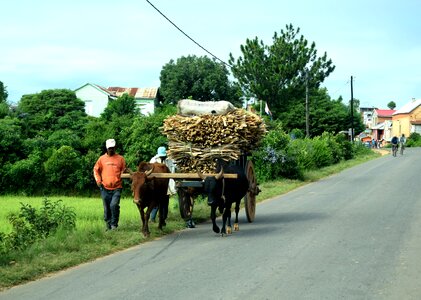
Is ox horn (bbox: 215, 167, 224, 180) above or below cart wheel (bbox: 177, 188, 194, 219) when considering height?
above

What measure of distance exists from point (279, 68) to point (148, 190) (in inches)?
1846

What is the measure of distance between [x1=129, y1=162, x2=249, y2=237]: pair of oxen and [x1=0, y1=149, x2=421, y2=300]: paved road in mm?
511

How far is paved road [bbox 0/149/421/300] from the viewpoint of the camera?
6.91m

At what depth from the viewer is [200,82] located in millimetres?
68438

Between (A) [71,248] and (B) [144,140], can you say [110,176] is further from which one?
(B) [144,140]

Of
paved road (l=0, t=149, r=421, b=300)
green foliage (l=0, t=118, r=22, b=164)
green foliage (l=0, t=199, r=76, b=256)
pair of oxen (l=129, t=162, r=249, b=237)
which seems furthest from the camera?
green foliage (l=0, t=118, r=22, b=164)

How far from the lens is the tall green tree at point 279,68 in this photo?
2274 inches

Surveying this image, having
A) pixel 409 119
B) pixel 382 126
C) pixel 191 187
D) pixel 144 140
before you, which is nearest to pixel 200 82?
pixel 144 140

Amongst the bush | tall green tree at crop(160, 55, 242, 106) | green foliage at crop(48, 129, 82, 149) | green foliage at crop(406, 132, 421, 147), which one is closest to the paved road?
the bush

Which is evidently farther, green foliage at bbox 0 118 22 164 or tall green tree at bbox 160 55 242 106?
tall green tree at bbox 160 55 242 106

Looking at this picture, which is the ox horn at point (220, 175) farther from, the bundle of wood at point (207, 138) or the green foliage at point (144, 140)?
the green foliage at point (144, 140)

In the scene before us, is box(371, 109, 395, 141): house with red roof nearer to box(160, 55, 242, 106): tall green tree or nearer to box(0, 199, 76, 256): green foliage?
box(160, 55, 242, 106): tall green tree

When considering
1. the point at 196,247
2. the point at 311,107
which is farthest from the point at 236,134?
the point at 311,107

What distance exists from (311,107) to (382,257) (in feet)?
182
